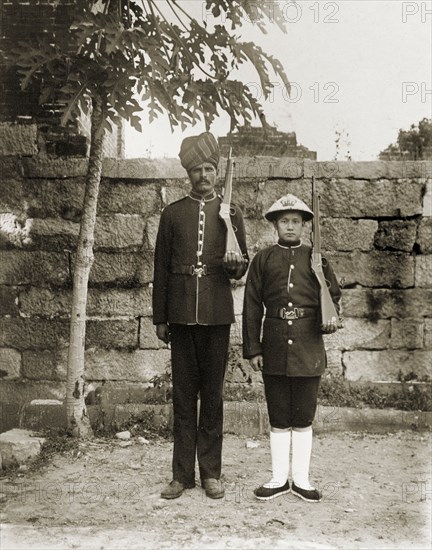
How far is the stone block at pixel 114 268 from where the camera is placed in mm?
5672

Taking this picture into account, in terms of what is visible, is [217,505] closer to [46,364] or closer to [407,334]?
[46,364]

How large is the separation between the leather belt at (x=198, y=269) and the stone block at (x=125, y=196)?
189 cm

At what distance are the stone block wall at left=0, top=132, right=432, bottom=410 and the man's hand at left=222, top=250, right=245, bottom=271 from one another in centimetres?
194

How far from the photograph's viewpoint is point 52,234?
5625 mm

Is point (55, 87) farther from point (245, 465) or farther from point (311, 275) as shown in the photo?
point (245, 465)

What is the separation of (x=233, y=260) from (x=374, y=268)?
232cm

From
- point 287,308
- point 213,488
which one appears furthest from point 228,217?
point 213,488

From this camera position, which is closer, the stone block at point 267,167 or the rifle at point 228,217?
the rifle at point 228,217

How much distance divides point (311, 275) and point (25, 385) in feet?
9.65

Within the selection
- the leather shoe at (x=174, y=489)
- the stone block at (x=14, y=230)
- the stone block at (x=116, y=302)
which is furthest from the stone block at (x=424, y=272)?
the stone block at (x=14, y=230)

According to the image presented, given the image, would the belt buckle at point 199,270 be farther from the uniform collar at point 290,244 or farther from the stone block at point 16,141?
the stone block at point 16,141

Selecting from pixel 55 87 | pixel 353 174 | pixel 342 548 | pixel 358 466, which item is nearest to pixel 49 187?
pixel 55 87

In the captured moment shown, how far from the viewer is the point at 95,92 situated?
426cm

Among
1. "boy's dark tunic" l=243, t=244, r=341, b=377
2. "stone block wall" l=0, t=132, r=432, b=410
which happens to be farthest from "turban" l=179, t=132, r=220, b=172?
"stone block wall" l=0, t=132, r=432, b=410
